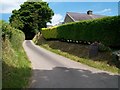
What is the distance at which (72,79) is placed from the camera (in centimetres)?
1268

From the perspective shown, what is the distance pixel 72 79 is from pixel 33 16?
53.4 meters

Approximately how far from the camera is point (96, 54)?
2061 cm

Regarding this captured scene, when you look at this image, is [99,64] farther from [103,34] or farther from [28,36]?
[28,36]

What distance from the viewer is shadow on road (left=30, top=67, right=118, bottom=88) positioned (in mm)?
11266

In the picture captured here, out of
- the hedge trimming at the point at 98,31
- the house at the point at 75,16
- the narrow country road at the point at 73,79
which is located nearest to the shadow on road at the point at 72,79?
the narrow country road at the point at 73,79

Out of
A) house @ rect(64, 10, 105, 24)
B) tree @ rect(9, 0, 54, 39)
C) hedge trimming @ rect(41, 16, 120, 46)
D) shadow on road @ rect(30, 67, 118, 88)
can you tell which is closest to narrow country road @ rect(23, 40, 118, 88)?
shadow on road @ rect(30, 67, 118, 88)

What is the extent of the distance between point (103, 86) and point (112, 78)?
2.29 meters

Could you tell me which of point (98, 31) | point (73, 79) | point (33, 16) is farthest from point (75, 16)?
point (73, 79)

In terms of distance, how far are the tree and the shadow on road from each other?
49.1m

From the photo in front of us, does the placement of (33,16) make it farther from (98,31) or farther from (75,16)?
(98,31)

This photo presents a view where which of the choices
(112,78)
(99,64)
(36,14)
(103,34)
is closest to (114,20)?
(103,34)

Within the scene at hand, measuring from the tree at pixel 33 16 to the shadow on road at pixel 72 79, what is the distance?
49.1 metres

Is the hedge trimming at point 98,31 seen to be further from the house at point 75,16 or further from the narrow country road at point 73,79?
the house at point 75,16

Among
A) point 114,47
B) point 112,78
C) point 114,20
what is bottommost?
point 112,78
